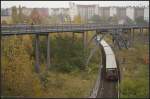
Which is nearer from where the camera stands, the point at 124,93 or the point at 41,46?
the point at 124,93

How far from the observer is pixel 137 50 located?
Result: 37.6 m

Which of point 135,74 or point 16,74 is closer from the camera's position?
point 16,74

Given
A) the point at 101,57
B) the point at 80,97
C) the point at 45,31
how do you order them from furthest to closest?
1. the point at 101,57
2. the point at 45,31
3. the point at 80,97

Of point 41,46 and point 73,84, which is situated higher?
point 41,46

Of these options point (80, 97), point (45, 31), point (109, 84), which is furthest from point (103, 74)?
point (80, 97)

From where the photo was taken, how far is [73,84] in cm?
2353

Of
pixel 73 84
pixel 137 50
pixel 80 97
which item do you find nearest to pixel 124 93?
pixel 80 97

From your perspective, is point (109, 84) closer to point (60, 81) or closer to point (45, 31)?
point (60, 81)

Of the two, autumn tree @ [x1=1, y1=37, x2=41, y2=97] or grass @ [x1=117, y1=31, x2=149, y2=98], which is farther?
grass @ [x1=117, y1=31, x2=149, y2=98]

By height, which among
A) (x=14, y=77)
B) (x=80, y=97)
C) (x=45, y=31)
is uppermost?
(x=45, y=31)

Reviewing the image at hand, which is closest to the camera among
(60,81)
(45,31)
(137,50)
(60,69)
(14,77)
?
(14,77)

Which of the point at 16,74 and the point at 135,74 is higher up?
the point at 16,74

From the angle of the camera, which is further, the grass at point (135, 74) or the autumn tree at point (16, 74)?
the grass at point (135, 74)

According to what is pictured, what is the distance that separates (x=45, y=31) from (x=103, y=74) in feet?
18.8
